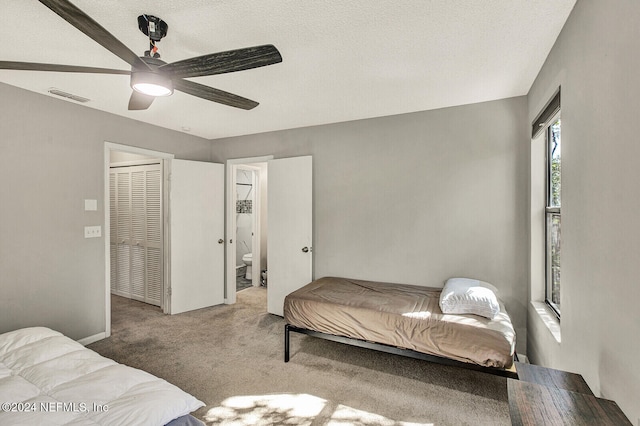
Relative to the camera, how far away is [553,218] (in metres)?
2.49

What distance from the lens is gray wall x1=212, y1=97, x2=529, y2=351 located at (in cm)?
291

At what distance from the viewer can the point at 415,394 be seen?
7.63 feet

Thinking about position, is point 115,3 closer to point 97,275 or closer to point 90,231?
point 90,231

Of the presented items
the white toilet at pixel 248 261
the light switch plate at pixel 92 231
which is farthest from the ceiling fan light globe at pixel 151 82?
the white toilet at pixel 248 261

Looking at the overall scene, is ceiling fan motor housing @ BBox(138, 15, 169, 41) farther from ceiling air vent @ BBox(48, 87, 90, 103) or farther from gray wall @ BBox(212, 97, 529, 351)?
gray wall @ BBox(212, 97, 529, 351)

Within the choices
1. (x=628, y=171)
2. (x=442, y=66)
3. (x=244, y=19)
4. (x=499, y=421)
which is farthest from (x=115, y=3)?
(x=499, y=421)

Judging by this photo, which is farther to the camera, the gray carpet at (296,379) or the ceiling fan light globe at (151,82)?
the gray carpet at (296,379)

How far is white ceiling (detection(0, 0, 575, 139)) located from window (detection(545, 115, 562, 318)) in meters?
0.56

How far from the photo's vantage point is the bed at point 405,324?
212cm

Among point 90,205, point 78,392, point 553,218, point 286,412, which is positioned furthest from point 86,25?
point 553,218

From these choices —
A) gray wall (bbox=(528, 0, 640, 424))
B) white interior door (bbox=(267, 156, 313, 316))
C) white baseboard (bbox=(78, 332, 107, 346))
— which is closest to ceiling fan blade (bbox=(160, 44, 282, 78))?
gray wall (bbox=(528, 0, 640, 424))

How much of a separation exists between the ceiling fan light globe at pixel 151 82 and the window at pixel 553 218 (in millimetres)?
2750

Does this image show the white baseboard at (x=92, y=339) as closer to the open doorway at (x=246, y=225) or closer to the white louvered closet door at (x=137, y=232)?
the white louvered closet door at (x=137, y=232)

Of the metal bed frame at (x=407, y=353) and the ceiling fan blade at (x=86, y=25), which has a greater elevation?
the ceiling fan blade at (x=86, y=25)
